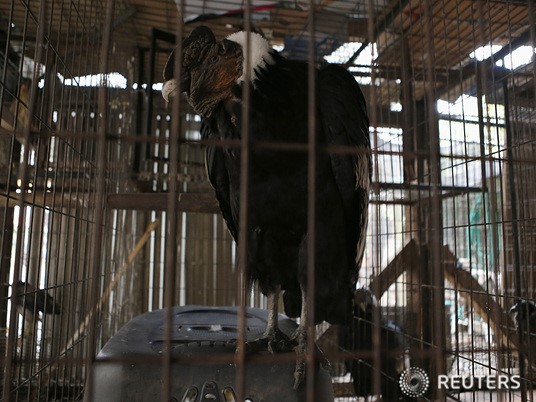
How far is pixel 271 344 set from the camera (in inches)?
66.4

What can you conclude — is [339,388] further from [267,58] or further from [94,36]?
[94,36]

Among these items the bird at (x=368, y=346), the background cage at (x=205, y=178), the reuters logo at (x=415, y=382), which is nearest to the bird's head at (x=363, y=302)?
the bird at (x=368, y=346)

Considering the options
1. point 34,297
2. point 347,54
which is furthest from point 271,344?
point 347,54

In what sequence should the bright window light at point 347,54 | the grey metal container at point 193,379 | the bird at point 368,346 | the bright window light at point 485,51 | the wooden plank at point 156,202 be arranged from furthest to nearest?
the bright window light at point 347,54 < the bird at point 368,346 < the wooden plank at point 156,202 < the bright window light at point 485,51 < the grey metal container at point 193,379

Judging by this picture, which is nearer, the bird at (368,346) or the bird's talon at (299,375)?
the bird's talon at (299,375)

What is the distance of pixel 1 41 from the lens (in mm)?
2826

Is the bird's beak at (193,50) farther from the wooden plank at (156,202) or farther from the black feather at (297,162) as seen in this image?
the wooden plank at (156,202)

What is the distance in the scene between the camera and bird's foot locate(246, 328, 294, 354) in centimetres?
166

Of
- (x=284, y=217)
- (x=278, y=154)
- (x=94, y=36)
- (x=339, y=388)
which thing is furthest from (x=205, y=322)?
(x=339, y=388)

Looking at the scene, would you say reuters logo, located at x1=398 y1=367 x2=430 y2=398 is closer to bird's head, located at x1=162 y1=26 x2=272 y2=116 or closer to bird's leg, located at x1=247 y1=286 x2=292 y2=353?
bird's leg, located at x1=247 y1=286 x2=292 y2=353

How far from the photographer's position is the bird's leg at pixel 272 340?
65.9 inches

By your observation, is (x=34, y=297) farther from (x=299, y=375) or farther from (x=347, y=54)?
(x=347, y=54)

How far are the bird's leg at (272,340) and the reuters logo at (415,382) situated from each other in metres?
0.98

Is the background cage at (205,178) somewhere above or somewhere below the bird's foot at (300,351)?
above
